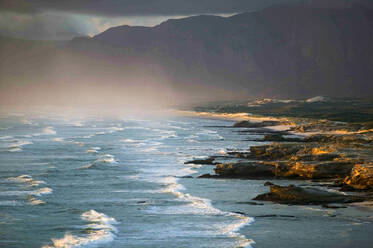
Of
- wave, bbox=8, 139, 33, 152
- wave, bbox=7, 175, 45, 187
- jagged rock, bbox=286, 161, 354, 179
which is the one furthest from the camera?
wave, bbox=8, 139, 33, 152

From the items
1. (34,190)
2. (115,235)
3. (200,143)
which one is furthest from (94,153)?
(115,235)

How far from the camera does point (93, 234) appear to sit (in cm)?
2255

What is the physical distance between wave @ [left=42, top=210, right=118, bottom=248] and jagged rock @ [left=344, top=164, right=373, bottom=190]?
12.1 meters

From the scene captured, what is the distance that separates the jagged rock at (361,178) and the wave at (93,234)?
39.7ft

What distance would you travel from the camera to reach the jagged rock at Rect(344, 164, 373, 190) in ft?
96.9

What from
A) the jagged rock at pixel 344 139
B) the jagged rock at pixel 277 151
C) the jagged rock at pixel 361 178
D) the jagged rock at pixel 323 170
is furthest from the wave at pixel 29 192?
the jagged rock at pixel 344 139

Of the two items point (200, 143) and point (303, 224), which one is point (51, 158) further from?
point (303, 224)

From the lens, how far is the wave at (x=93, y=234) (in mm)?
21163

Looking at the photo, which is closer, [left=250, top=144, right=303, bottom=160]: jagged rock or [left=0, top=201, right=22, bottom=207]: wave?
[left=0, top=201, right=22, bottom=207]: wave

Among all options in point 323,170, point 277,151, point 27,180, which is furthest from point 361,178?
point 27,180

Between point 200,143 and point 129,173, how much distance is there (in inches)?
953

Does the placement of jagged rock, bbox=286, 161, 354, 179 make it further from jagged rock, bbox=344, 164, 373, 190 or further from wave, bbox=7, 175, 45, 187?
wave, bbox=7, 175, 45, 187

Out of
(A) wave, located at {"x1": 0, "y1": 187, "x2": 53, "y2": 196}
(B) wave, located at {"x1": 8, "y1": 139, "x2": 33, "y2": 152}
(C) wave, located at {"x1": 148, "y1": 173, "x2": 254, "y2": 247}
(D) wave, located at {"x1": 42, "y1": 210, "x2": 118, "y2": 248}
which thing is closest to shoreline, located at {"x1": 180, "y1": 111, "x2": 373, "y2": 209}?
(C) wave, located at {"x1": 148, "y1": 173, "x2": 254, "y2": 247}

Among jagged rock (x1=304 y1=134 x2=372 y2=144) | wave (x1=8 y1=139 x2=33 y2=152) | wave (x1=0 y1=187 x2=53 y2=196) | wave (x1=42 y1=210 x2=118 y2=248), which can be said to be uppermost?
wave (x1=8 y1=139 x2=33 y2=152)
